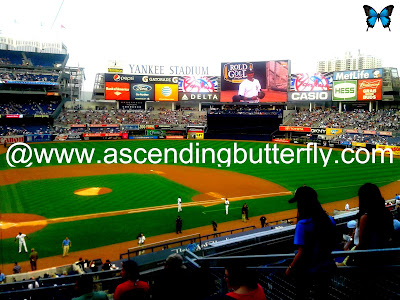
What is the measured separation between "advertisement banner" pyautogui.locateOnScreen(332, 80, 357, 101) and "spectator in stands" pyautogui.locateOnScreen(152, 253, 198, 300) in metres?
67.1

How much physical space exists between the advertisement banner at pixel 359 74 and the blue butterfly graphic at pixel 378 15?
5700cm

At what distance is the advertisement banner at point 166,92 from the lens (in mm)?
75062

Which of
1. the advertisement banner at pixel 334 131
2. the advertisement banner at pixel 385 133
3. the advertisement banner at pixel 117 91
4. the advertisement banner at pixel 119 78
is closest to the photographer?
the advertisement banner at pixel 385 133

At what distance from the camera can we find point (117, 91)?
7406 cm

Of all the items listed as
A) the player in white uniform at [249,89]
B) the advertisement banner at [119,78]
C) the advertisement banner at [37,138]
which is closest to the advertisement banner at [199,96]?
the player in white uniform at [249,89]

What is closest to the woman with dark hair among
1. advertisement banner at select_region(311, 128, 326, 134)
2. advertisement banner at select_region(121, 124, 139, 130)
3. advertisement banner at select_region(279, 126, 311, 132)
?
advertisement banner at select_region(311, 128, 326, 134)

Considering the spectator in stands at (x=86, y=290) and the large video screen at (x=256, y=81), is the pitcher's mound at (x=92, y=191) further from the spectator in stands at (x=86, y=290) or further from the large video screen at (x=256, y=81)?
the large video screen at (x=256, y=81)

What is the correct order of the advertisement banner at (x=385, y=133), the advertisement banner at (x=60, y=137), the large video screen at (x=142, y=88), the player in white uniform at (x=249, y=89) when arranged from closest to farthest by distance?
the advertisement banner at (x=385, y=133)
the advertisement banner at (x=60, y=137)
the player in white uniform at (x=249, y=89)
the large video screen at (x=142, y=88)

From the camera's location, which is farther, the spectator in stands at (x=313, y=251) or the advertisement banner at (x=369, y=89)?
the advertisement banner at (x=369, y=89)

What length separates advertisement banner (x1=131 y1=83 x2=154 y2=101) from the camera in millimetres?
74562

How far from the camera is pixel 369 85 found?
61.2 metres

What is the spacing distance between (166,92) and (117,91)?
36.0ft

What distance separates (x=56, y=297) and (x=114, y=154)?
140 ft

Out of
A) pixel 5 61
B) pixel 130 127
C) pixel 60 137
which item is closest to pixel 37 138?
pixel 60 137
